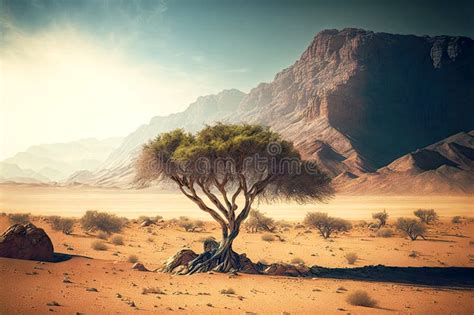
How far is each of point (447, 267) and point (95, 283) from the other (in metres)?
17.3

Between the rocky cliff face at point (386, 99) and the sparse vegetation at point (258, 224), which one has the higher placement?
the rocky cliff face at point (386, 99)

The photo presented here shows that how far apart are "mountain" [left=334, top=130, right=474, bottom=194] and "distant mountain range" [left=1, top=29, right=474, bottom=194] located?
0.24m

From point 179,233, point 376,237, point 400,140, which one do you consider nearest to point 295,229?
point 376,237

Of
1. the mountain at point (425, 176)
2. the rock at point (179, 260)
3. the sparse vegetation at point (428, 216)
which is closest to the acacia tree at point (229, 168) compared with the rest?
the rock at point (179, 260)

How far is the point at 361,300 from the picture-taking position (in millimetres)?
12898

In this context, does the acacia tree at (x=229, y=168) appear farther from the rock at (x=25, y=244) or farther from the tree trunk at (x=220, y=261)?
the rock at (x=25, y=244)

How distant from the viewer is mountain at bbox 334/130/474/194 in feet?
317

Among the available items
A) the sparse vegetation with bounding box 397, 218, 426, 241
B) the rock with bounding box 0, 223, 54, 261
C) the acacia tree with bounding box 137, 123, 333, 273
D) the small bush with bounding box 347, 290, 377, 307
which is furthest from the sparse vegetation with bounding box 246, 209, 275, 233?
the small bush with bounding box 347, 290, 377, 307

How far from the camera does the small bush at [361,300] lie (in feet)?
42.2

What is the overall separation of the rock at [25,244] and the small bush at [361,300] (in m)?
12.7

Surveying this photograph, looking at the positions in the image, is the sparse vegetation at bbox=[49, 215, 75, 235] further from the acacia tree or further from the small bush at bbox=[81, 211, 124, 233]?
the acacia tree

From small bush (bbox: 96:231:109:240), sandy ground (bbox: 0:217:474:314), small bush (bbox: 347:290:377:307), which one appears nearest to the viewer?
sandy ground (bbox: 0:217:474:314)

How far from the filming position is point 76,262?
17.2 meters

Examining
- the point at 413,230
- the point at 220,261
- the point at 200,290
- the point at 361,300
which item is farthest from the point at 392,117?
the point at 200,290
